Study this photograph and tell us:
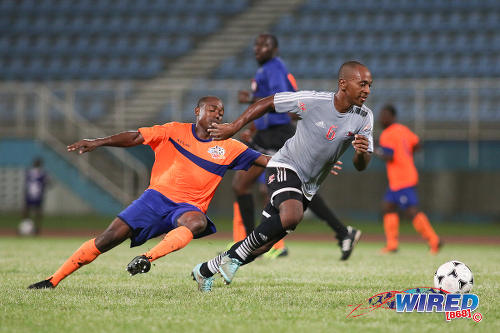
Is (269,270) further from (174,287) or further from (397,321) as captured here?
(397,321)

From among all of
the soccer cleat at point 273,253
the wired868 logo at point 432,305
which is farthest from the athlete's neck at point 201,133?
the soccer cleat at point 273,253

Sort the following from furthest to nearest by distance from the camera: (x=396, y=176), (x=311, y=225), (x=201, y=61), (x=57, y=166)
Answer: (x=201, y=61) < (x=57, y=166) < (x=311, y=225) < (x=396, y=176)

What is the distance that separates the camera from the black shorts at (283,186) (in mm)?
5906

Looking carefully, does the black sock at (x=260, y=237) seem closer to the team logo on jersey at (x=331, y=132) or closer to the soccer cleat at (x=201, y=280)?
the soccer cleat at (x=201, y=280)

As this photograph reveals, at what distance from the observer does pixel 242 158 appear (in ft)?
21.4

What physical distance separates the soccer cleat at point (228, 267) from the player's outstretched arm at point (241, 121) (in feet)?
3.28

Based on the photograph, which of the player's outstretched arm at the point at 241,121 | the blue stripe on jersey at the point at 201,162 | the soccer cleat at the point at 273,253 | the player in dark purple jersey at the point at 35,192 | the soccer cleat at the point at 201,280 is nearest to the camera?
the player's outstretched arm at the point at 241,121

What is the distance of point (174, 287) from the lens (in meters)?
6.39

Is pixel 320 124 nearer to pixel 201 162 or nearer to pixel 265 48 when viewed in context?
pixel 201 162

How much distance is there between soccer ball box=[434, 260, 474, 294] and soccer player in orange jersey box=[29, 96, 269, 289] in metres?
1.79

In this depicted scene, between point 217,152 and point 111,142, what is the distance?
3.11ft

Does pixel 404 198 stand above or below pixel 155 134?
below

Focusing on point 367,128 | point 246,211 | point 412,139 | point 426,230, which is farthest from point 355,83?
point 412,139

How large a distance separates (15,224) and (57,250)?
7820 millimetres
